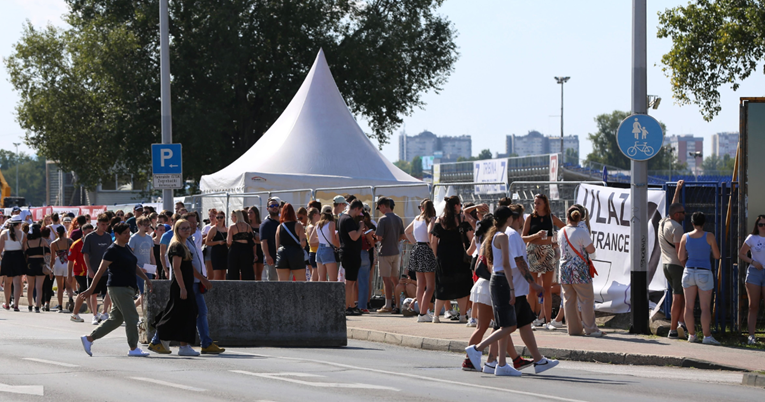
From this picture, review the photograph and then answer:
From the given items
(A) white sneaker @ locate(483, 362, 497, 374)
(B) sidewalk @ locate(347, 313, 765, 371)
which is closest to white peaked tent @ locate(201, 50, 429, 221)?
(B) sidewalk @ locate(347, 313, 765, 371)

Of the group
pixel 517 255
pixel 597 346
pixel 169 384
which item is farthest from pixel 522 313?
pixel 169 384

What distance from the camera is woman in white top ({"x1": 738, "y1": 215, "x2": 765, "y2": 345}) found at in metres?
12.7

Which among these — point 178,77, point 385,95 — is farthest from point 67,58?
point 385,95

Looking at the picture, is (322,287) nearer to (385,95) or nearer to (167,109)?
(167,109)

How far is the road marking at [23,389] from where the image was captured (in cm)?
863

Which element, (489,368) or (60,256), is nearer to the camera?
(489,368)

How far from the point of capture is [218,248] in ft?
56.3

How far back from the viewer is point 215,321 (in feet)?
42.0

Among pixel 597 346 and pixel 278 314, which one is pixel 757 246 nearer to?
pixel 597 346

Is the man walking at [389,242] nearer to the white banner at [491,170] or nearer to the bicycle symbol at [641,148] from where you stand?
the bicycle symbol at [641,148]

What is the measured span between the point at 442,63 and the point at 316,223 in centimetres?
2852

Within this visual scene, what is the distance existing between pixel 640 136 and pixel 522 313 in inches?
184

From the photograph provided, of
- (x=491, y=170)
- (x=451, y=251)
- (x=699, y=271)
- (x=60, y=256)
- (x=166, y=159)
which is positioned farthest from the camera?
(x=491, y=170)

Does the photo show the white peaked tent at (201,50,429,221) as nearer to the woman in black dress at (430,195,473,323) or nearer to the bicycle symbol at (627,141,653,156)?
the woman in black dress at (430,195,473,323)
